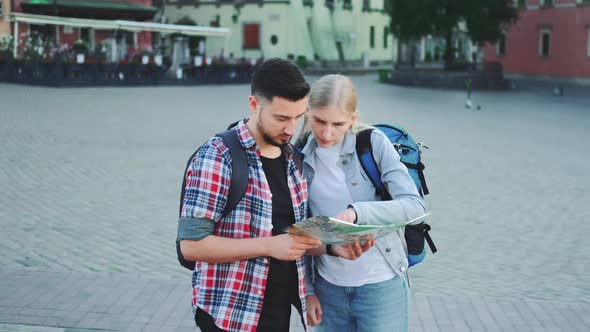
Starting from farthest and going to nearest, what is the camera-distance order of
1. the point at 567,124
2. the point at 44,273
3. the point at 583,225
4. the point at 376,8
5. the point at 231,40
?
the point at 376,8 → the point at 231,40 → the point at 567,124 → the point at 583,225 → the point at 44,273

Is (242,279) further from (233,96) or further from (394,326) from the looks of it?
(233,96)

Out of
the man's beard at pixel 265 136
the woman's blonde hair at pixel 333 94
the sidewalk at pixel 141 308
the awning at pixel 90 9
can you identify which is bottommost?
the sidewalk at pixel 141 308

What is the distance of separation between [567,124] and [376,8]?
45993mm

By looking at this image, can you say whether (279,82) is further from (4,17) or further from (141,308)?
(4,17)

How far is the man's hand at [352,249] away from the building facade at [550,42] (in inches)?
1729

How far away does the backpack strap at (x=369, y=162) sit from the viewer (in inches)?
121

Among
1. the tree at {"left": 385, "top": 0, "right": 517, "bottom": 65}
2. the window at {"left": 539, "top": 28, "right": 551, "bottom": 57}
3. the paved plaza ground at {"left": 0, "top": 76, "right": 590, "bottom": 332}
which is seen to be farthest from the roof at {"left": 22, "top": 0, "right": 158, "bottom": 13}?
the paved plaza ground at {"left": 0, "top": 76, "right": 590, "bottom": 332}

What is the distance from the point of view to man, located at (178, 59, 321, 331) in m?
2.62

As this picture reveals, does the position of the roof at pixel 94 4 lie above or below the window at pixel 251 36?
above

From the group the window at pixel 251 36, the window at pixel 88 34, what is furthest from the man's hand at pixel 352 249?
the window at pixel 251 36

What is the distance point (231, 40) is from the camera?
56.2 meters

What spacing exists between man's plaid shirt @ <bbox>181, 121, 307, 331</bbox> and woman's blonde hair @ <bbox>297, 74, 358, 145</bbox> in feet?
0.94

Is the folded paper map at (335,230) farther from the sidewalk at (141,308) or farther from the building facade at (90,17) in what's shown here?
the building facade at (90,17)

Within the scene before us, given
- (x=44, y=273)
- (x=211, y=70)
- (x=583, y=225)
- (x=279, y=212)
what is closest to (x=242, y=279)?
(x=279, y=212)
